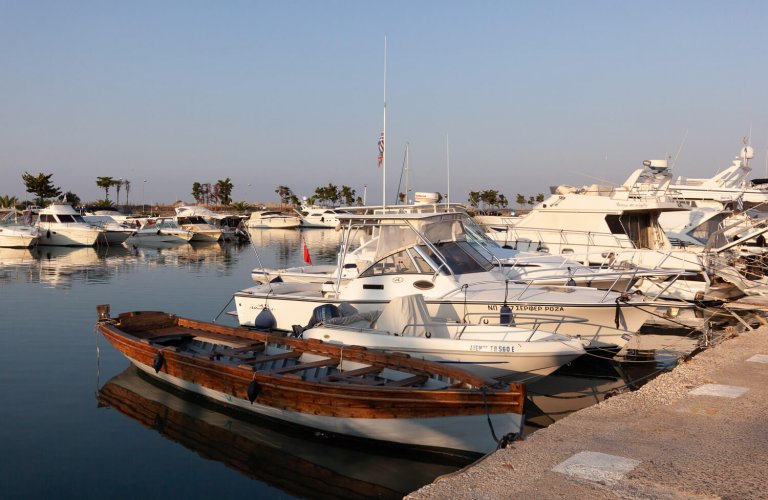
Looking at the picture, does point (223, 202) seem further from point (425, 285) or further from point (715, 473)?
point (715, 473)

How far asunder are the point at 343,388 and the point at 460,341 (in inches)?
112

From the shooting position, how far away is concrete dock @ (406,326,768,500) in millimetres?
5117

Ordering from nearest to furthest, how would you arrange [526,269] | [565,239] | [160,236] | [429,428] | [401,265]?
1. [429,428]
2. [401,265]
3. [526,269]
4. [565,239]
5. [160,236]

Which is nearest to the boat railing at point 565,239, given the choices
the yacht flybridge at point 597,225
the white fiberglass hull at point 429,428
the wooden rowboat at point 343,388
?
the yacht flybridge at point 597,225

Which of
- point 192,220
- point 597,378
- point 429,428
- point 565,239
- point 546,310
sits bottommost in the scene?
point 597,378

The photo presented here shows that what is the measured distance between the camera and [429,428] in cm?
864

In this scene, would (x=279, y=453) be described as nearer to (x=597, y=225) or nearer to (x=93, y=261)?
(x=597, y=225)

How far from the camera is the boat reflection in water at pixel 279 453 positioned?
8.52 metres

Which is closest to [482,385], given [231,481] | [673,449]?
[673,449]

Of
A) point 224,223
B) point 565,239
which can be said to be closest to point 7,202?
point 224,223

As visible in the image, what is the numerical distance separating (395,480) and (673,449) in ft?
12.3

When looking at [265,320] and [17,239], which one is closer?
[265,320]

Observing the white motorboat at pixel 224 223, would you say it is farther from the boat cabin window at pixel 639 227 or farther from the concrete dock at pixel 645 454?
the concrete dock at pixel 645 454

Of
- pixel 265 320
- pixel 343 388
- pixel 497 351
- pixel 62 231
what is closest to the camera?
pixel 343 388
